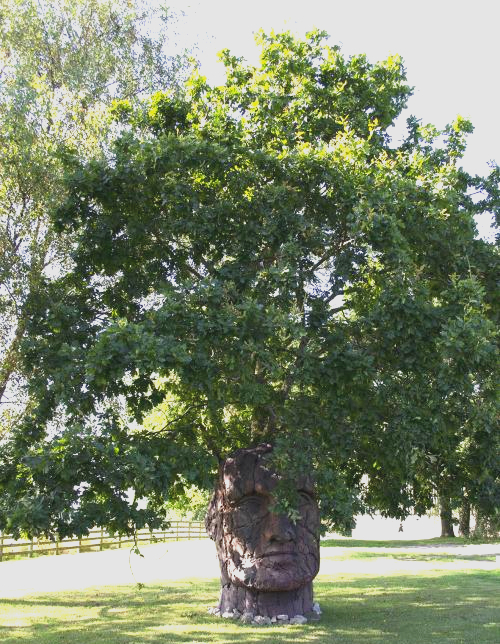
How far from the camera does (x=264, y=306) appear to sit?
12.2 m

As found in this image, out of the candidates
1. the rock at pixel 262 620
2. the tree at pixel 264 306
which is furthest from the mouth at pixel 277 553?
the rock at pixel 262 620

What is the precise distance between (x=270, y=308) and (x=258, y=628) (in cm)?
637

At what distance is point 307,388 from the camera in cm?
1334

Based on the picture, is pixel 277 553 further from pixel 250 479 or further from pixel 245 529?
pixel 250 479

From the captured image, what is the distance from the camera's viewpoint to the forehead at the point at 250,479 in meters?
14.4

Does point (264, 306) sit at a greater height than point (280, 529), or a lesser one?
greater

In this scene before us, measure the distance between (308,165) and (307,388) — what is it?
3.62 meters

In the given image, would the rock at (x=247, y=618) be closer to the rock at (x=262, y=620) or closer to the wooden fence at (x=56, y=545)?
the rock at (x=262, y=620)

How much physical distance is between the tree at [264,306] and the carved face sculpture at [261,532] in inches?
7.9

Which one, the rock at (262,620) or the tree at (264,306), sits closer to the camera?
the tree at (264,306)

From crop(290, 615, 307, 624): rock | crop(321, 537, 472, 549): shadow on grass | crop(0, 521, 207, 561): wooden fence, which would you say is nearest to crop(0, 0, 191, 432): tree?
crop(290, 615, 307, 624): rock

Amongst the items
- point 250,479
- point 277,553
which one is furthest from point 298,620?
point 250,479

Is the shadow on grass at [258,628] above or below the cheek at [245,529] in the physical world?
below

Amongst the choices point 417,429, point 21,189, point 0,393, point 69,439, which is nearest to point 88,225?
point 21,189
